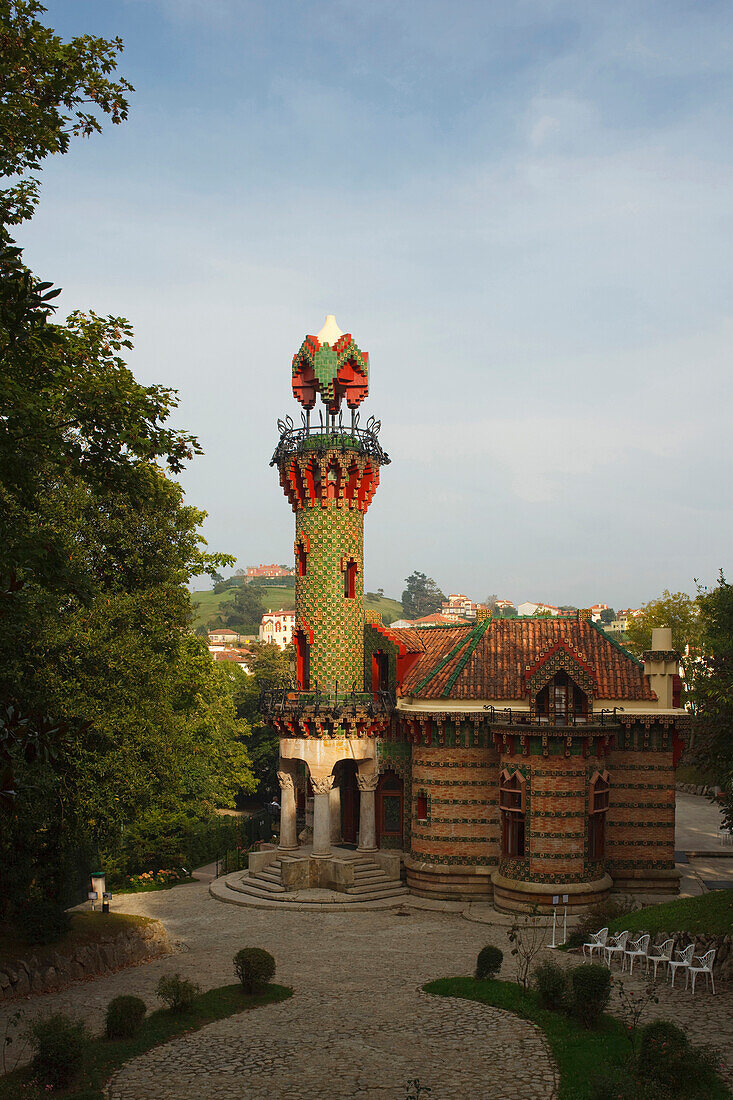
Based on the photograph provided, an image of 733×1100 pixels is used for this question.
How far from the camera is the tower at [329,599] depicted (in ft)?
101

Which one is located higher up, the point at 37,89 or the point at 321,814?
the point at 37,89

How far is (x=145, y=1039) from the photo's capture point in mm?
16656

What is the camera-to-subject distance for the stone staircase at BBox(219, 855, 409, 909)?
1137 inches

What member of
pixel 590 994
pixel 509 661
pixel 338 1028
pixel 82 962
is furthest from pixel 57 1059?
pixel 509 661

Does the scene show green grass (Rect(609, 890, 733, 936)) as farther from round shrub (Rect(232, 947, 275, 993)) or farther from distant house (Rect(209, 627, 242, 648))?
distant house (Rect(209, 627, 242, 648))

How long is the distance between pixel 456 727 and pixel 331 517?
8.37 meters

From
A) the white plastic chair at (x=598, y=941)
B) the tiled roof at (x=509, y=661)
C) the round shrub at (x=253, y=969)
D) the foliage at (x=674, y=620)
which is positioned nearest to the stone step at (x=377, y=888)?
the tiled roof at (x=509, y=661)

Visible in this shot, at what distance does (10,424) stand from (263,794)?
146ft

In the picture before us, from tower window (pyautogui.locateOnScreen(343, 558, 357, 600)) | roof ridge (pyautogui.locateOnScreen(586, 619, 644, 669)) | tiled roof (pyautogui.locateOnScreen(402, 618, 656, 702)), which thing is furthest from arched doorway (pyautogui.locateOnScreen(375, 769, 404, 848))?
roof ridge (pyautogui.locateOnScreen(586, 619, 644, 669))

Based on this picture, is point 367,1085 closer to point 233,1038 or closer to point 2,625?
point 233,1038

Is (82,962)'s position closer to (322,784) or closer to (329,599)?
(322,784)

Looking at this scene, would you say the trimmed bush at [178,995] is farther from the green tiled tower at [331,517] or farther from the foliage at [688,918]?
the green tiled tower at [331,517]

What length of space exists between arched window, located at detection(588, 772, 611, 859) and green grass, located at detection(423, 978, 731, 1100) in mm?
9452

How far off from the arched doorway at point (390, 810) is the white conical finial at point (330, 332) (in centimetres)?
1587
